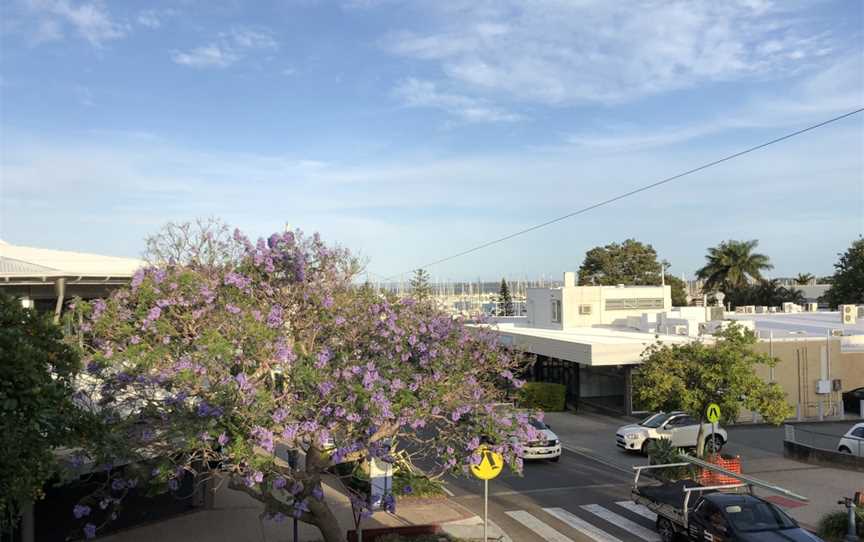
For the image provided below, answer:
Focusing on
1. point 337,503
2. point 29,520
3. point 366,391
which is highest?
point 366,391

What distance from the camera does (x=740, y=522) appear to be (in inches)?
498

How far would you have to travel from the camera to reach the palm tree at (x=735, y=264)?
6969 cm

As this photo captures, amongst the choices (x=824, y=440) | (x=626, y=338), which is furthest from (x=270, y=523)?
(x=626, y=338)

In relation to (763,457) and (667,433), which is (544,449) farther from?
(763,457)

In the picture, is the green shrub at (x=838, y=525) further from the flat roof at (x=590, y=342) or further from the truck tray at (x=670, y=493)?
the flat roof at (x=590, y=342)

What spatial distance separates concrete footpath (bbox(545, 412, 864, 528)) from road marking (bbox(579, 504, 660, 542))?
3.55 m

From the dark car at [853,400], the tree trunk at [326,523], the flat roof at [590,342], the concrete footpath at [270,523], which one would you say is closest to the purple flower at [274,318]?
the tree trunk at [326,523]

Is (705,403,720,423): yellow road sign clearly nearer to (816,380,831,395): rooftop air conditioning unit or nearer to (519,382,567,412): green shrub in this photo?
(816,380,831,395): rooftop air conditioning unit

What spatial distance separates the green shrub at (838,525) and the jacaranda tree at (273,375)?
7.29m

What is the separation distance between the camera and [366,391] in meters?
9.87

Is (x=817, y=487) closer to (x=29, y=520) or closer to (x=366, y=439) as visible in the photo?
(x=366, y=439)

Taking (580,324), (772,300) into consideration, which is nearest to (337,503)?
(580,324)

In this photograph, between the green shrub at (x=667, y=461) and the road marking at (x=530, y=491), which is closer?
the green shrub at (x=667, y=461)

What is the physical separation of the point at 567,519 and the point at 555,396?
689 inches
